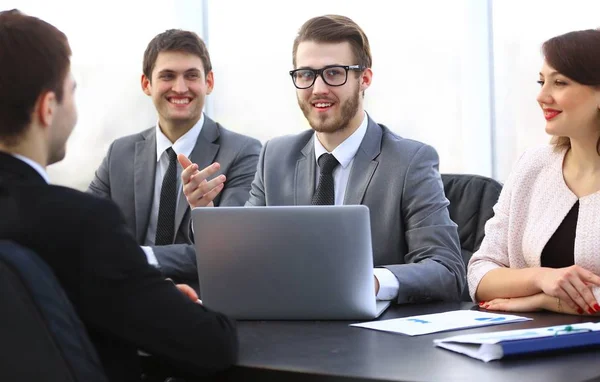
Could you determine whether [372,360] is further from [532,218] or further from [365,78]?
[365,78]

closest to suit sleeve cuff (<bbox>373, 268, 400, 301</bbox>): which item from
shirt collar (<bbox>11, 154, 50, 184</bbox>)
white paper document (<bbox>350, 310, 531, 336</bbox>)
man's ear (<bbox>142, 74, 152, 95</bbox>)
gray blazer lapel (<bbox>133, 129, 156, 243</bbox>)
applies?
white paper document (<bbox>350, 310, 531, 336</bbox>)

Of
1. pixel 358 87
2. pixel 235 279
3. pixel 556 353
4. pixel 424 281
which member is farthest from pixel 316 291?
pixel 358 87

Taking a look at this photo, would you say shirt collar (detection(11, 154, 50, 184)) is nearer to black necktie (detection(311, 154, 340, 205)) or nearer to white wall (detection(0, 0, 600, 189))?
black necktie (detection(311, 154, 340, 205))

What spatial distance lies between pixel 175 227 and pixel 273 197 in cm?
77

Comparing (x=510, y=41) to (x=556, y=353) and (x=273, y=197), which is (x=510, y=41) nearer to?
(x=273, y=197)

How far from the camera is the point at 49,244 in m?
1.65

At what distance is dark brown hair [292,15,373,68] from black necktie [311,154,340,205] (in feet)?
1.31

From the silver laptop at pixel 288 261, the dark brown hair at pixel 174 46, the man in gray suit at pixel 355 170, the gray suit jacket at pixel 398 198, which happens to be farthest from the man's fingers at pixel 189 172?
the dark brown hair at pixel 174 46

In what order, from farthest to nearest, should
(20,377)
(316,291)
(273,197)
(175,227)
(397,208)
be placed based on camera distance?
(175,227)
(273,197)
(397,208)
(316,291)
(20,377)

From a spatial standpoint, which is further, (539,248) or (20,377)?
(539,248)

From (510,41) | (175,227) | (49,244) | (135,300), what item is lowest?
(175,227)

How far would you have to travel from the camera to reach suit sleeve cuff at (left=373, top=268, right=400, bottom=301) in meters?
2.47

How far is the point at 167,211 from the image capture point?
3791 mm

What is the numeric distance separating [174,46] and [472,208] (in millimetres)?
1714
